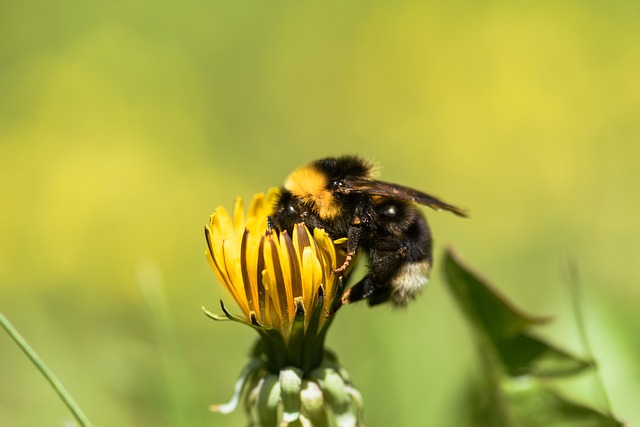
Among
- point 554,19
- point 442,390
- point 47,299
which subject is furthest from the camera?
point 554,19

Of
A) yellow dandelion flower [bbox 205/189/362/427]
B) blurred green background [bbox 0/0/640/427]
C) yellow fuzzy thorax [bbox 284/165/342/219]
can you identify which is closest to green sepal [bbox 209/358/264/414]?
yellow dandelion flower [bbox 205/189/362/427]

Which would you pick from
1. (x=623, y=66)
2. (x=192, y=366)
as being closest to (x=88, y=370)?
(x=192, y=366)

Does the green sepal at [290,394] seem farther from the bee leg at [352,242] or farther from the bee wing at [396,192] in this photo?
the bee wing at [396,192]

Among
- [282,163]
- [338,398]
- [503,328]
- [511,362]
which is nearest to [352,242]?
[338,398]

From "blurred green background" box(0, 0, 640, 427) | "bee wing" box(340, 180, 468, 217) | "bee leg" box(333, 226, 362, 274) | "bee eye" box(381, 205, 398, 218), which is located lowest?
Answer: "blurred green background" box(0, 0, 640, 427)

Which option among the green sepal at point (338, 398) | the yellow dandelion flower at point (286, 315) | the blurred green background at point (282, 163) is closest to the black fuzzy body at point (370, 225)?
the yellow dandelion flower at point (286, 315)

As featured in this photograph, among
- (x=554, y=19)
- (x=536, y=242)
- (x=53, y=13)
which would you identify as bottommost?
(x=536, y=242)

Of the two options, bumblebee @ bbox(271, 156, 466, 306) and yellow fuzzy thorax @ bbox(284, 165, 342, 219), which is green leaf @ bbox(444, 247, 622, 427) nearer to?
bumblebee @ bbox(271, 156, 466, 306)

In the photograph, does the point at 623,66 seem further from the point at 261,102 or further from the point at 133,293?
the point at 133,293
